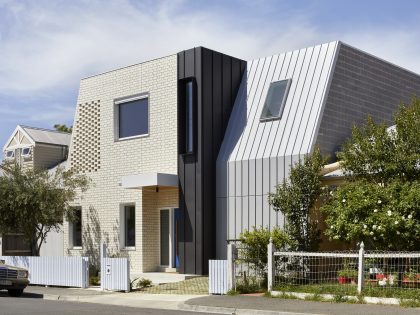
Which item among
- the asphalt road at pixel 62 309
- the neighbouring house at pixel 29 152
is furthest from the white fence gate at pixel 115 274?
the neighbouring house at pixel 29 152

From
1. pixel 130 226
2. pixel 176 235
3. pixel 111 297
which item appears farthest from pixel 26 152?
pixel 111 297

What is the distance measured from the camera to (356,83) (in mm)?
22562

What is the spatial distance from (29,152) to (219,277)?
636 inches

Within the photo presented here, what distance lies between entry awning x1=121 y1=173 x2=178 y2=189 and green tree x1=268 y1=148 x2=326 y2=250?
4.73m

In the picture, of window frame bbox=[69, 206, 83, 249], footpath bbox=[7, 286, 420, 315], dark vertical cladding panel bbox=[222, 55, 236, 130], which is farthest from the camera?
window frame bbox=[69, 206, 83, 249]

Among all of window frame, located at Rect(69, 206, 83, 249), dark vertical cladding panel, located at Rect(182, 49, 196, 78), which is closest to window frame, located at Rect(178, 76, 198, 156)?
dark vertical cladding panel, located at Rect(182, 49, 196, 78)

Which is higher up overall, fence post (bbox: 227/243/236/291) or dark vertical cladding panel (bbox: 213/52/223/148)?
dark vertical cladding panel (bbox: 213/52/223/148)

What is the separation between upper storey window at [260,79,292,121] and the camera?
21.8 m

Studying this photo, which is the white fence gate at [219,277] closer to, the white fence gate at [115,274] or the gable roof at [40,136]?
the white fence gate at [115,274]

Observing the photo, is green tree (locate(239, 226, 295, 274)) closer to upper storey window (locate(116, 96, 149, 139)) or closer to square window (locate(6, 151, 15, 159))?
upper storey window (locate(116, 96, 149, 139))

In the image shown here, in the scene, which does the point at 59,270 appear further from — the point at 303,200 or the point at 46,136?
the point at 46,136

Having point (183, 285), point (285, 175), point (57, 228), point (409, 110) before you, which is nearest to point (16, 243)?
point (57, 228)

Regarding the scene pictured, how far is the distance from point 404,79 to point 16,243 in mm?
18024

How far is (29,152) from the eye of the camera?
3120cm
